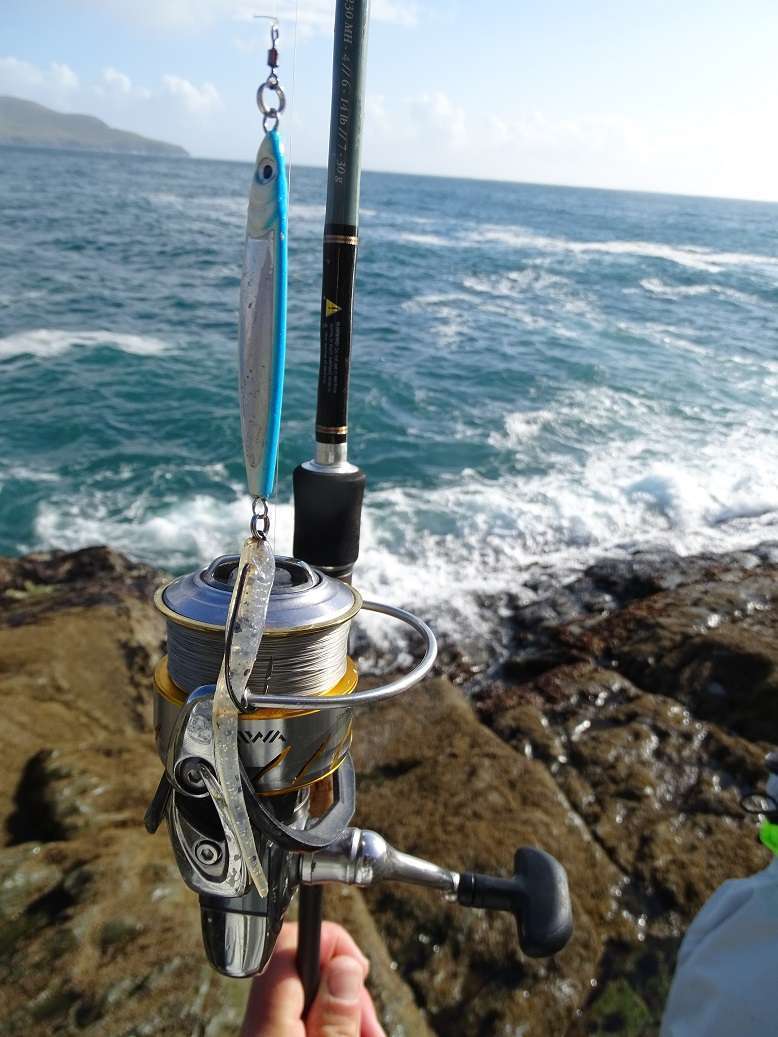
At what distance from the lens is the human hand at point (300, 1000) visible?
1696mm

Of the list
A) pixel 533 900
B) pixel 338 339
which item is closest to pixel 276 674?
pixel 338 339

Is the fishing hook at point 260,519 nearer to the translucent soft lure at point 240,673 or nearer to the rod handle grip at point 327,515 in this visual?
the translucent soft lure at point 240,673

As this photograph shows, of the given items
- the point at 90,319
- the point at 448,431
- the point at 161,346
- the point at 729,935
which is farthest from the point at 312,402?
the point at 729,935

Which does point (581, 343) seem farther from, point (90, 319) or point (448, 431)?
point (90, 319)

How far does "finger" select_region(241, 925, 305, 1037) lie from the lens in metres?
1.68

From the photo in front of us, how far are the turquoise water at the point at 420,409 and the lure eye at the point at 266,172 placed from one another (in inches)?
206

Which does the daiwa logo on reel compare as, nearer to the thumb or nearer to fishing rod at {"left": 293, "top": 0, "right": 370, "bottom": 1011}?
fishing rod at {"left": 293, "top": 0, "right": 370, "bottom": 1011}

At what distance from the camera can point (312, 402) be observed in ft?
36.2

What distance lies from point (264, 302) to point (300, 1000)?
1.51 meters

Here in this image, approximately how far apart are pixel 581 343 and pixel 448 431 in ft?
19.7

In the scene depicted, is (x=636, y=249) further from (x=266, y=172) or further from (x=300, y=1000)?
(x=266, y=172)

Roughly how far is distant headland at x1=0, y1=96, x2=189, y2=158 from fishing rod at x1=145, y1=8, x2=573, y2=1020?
525 feet

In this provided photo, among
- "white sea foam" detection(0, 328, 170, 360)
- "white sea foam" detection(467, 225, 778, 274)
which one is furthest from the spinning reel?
"white sea foam" detection(467, 225, 778, 274)

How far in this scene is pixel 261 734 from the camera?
3.70ft
